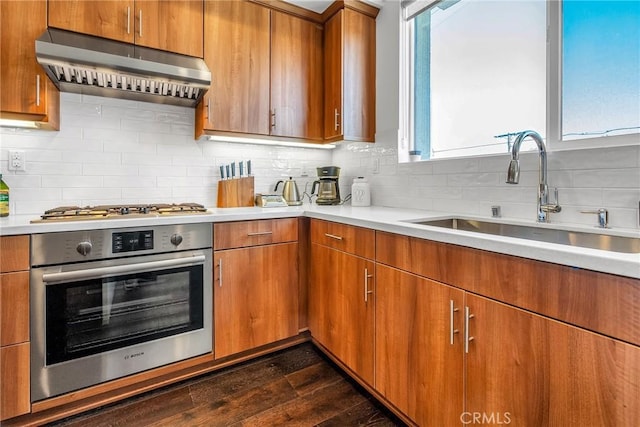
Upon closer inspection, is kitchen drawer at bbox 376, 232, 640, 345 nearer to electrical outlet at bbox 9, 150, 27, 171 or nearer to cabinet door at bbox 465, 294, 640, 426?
cabinet door at bbox 465, 294, 640, 426

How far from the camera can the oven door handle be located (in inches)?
55.6

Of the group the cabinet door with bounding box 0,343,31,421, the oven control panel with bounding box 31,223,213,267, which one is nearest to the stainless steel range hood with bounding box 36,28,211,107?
the oven control panel with bounding box 31,223,213,267

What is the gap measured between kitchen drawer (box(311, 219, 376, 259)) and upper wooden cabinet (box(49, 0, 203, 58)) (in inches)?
53.0

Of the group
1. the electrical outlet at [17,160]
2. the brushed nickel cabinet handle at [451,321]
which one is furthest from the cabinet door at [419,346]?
the electrical outlet at [17,160]

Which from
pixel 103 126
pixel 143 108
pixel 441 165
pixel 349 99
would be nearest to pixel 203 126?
pixel 143 108

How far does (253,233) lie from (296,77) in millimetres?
1260

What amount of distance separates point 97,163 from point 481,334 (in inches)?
88.5

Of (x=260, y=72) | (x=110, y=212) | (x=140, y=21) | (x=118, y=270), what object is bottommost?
(x=118, y=270)

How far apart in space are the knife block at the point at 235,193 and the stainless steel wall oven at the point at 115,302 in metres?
0.55

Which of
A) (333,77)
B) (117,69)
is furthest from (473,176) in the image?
(117,69)

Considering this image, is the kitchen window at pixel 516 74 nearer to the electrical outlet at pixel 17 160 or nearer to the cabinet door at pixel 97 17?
the cabinet door at pixel 97 17

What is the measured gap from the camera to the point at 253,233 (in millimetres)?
1912

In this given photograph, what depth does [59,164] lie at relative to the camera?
1879mm

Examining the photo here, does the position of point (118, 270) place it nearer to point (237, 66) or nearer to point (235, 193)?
point (235, 193)
